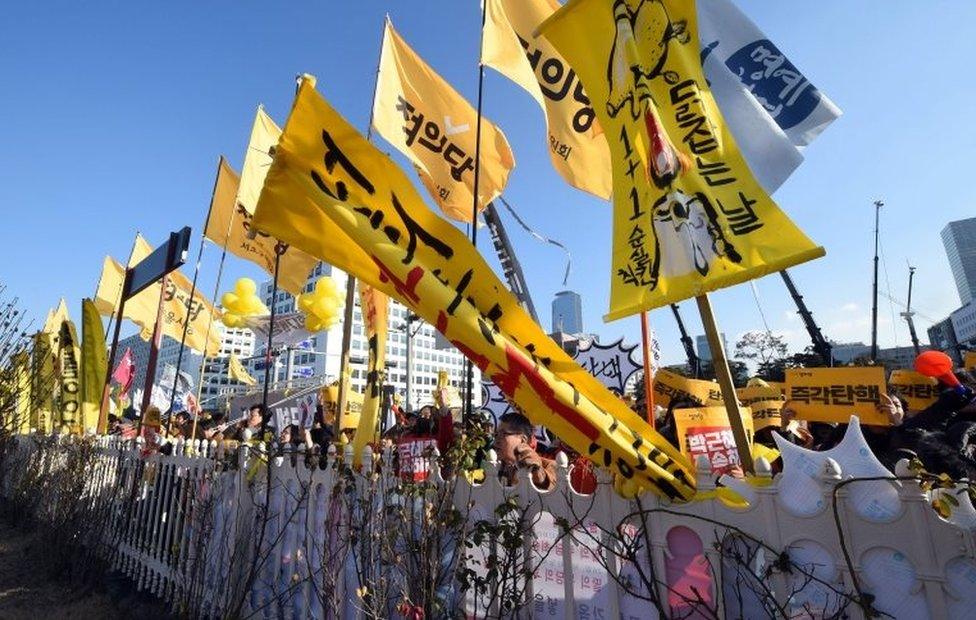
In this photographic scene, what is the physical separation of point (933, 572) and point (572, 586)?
1428 millimetres

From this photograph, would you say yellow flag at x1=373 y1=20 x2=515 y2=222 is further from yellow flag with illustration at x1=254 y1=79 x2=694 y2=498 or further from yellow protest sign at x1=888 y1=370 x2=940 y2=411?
yellow protest sign at x1=888 y1=370 x2=940 y2=411

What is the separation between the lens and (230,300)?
43.9ft

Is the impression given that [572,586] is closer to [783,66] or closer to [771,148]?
[771,148]

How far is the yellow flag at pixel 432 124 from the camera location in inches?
272

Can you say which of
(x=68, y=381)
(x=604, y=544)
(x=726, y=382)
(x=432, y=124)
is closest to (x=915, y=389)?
(x=726, y=382)

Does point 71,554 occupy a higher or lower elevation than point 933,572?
lower

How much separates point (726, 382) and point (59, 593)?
6279 millimetres

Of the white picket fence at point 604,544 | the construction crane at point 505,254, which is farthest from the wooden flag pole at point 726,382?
the construction crane at point 505,254

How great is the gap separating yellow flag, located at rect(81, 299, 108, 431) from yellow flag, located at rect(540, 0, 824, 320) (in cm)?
836

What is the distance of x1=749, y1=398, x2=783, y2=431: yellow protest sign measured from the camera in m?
5.80

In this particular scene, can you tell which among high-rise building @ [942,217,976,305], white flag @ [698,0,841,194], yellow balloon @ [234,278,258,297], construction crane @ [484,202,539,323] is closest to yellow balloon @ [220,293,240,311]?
yellow balloon @ [234,278,258,297]

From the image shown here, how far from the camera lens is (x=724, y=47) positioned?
12.2ft

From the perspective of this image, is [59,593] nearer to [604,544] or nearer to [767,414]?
[604,544]

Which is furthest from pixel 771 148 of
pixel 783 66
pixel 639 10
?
pixel 639 10
